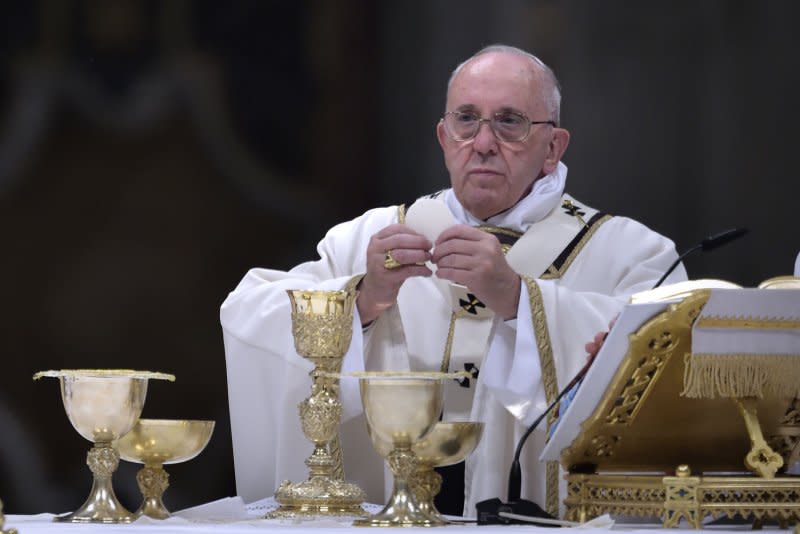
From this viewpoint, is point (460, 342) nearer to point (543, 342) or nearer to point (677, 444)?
point (543, 342)

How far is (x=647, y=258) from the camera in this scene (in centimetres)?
405

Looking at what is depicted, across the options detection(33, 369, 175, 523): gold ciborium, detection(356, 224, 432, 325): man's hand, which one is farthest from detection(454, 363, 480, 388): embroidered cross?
detection(33, 369, 175, 523): gold ciborium

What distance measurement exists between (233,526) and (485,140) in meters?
1.65

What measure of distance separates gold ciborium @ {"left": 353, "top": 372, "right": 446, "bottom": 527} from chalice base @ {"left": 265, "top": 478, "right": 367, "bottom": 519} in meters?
A: 0.17

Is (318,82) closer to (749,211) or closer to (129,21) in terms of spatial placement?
(129,21)

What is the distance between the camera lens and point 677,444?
262 cm

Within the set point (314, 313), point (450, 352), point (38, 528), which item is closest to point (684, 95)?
point (450, 352)

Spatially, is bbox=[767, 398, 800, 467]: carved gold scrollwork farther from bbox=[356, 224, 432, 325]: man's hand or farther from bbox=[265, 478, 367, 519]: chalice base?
bbox=[356, 224, 432, 325]: man's hand

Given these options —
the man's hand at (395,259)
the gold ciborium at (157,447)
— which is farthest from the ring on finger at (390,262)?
the gold ciborium at (157,447)

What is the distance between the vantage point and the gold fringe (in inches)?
93.7

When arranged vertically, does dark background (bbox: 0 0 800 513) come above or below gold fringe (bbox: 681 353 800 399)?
above

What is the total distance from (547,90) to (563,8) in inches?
52.2

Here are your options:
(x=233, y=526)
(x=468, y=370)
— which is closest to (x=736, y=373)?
(x=233, y=526)

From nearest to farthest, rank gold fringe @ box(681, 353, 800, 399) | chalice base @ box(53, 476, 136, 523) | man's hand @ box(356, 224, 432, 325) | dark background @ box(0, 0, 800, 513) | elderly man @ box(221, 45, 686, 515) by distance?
gold fringe @ box(681, 353, 800, 399) < chalice base @ box(53, 476, 136, 523) < man's hand @ box(356, 224, 432, 325) < elderly man @ box(221, 45, 686, 515) < dark background @ box(0, 0, 800, 513)
